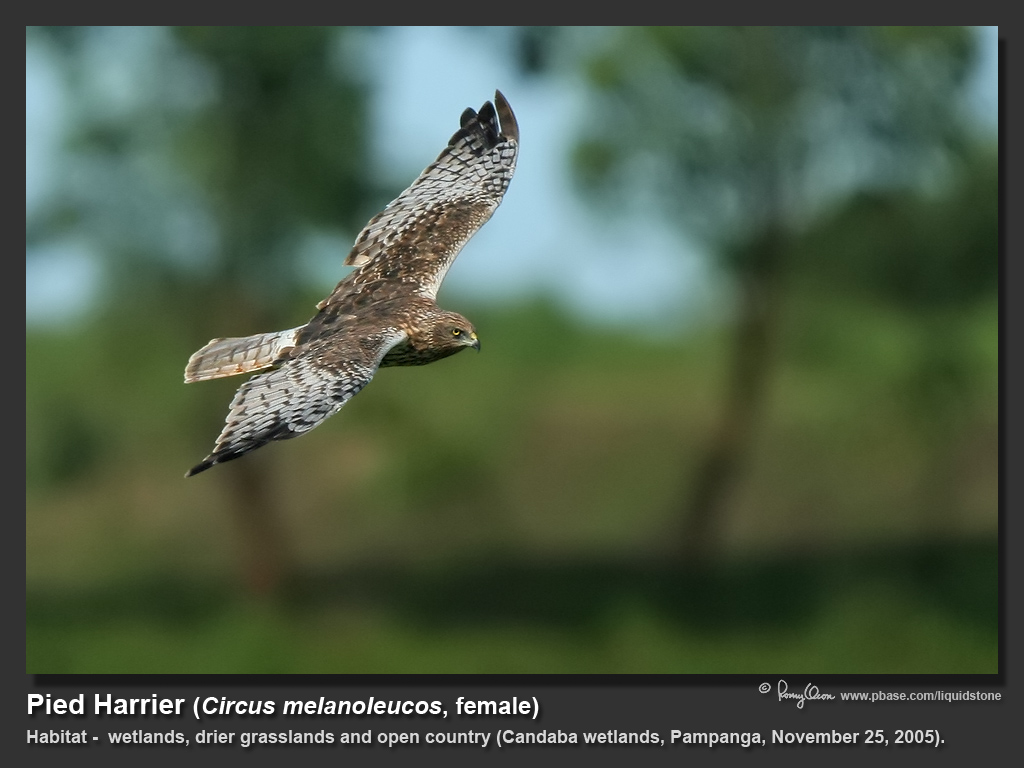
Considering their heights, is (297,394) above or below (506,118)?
below

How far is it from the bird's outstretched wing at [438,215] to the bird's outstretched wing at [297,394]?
95cm

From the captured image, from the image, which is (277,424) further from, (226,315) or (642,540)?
(642,540)

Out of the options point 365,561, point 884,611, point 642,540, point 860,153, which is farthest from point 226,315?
point 884,611

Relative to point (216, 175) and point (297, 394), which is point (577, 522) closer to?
point (216, 175)

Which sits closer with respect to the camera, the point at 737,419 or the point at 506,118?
the point at 506,118

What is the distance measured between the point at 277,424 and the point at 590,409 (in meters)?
10.9

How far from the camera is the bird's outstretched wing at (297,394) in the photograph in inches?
191

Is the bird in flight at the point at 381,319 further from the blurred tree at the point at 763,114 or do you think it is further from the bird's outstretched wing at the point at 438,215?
the blurred tree at the point at 763,114

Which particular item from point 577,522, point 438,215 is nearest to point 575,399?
point 577,522

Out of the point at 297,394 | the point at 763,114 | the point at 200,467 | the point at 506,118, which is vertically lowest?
the point at 200,467

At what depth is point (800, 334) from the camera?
15383 mm

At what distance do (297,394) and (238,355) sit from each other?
37.3 inches

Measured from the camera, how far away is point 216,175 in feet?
45.3

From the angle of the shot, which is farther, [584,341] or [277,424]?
[584,341]
